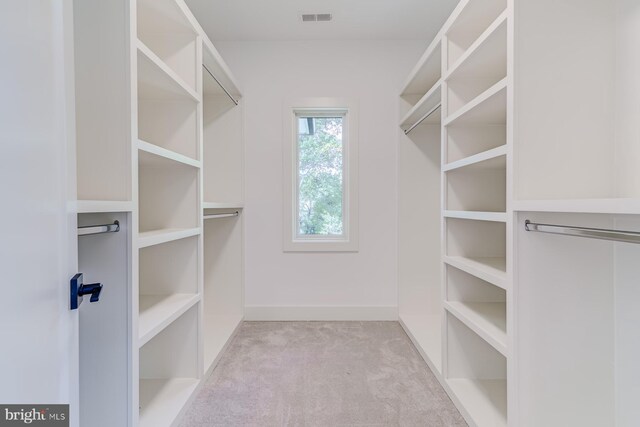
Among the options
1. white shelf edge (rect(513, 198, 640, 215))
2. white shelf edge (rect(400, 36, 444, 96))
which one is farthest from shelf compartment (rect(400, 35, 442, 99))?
white shelf edge (rect(513, 198, 640, 215))

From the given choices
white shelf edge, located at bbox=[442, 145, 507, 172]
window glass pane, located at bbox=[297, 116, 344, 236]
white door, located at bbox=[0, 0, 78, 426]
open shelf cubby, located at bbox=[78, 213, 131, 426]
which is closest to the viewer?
white door, located at bbox=[0, 0, 78, 426]

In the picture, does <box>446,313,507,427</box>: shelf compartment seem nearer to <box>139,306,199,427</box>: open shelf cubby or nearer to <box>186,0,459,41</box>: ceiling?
<box>139,306,199,427</box>: open shelf cubby

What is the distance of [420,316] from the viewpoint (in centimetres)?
289

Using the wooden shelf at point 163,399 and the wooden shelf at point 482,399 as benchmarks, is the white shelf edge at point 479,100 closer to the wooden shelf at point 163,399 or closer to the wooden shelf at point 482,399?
the wooden shelf at point 482,399

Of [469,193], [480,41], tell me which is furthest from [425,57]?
[469,193]

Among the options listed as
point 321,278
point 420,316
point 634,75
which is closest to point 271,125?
point 321,278

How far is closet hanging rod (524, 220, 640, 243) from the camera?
83cm

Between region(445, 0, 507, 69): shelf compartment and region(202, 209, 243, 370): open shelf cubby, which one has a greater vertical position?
region(445, 0, 507, 69): shelf compartment

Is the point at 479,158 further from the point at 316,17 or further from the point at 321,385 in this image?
the point at 316,17

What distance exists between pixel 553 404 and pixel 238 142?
274 cm

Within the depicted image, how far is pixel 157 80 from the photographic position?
59.6 inches

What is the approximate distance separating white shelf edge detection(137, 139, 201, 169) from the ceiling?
1.45m

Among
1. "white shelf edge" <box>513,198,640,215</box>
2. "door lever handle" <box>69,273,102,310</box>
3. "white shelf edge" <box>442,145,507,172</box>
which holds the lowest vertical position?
"door lever handle" <box>69,273,102,310</box>

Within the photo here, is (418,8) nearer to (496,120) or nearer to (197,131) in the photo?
(496,120)
